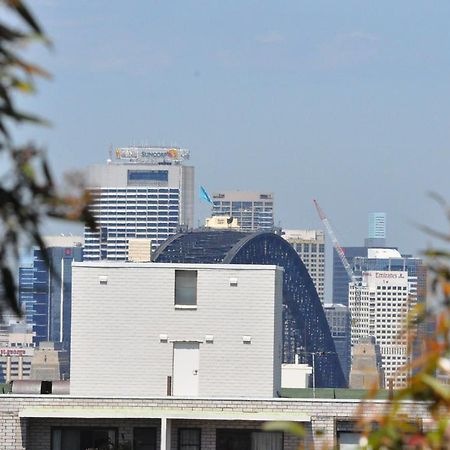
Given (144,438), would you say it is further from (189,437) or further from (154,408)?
(189,437)

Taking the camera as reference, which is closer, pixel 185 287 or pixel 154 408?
pixel 154 408

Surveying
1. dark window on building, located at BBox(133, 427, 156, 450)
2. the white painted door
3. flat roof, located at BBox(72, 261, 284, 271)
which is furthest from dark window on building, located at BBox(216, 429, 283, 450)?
flat roof, located at BBox(72, 261, 284, 271)

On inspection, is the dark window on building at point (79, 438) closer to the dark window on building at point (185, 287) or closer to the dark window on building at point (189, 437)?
the dark window on building at point (189, 437)

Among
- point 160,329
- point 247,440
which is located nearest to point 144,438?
point 247,440

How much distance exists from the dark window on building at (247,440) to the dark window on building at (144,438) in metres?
1.87

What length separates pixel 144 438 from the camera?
58.1 m

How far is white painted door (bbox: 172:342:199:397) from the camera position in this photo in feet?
208

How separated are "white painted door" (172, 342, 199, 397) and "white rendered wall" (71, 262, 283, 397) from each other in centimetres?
19

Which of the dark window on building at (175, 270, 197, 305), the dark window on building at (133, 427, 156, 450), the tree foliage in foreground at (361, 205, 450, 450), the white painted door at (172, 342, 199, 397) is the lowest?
the dark window on building at (133, 427, 156, 450)

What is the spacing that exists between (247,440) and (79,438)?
479 centimetres

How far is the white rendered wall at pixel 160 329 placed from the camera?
63000mm

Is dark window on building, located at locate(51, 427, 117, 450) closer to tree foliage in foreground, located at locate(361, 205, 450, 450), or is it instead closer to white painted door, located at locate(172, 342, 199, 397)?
white painted door, located at locate(172, 342, 199, 397)

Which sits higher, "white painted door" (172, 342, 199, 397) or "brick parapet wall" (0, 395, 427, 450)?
"white painted door" (172, 342, 199, 397)

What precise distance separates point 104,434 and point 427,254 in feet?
164
